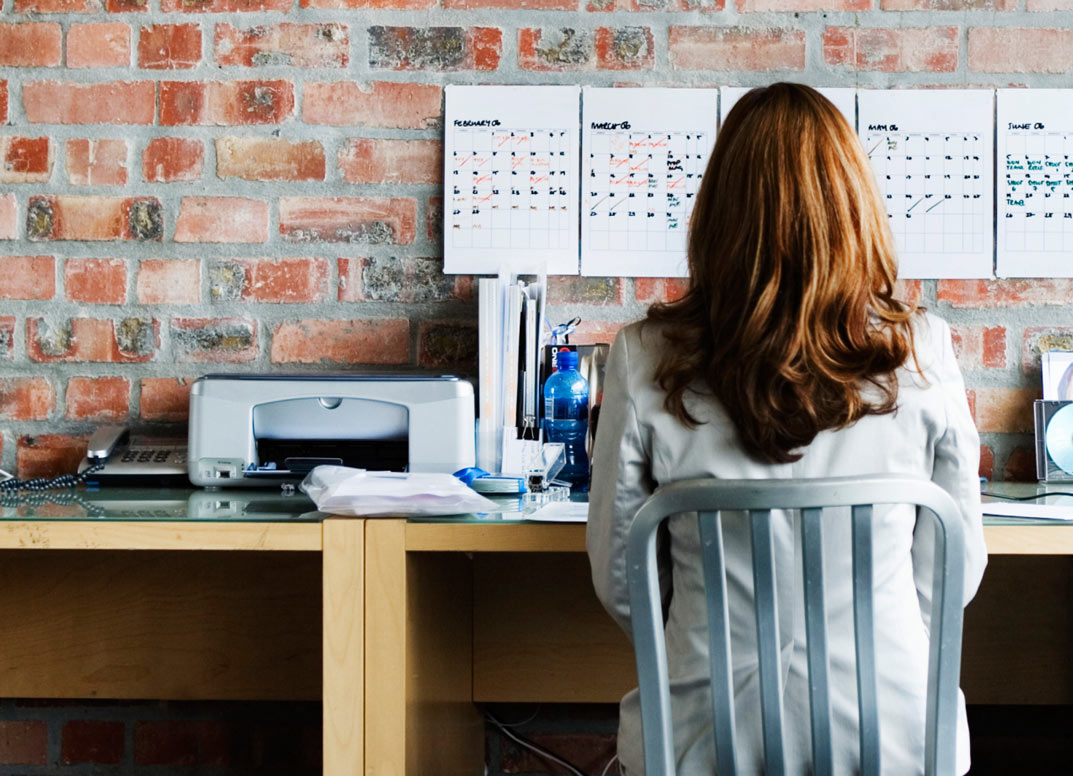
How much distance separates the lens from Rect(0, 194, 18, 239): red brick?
1934 millimetres

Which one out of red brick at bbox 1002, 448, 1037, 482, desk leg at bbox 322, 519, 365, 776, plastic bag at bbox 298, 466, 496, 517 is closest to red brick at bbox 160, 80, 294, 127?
plastic bag at bbox 298, 466, 496, 517

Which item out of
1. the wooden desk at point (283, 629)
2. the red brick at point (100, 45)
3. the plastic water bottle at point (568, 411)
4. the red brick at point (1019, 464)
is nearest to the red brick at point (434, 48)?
the red brick at point (100, 45)

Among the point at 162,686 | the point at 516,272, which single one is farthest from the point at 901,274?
the point at 162,686

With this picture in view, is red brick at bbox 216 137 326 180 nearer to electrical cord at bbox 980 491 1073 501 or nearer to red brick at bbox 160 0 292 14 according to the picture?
red brick at bbox 160 0 292 14

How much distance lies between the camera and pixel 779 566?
0.98 metres

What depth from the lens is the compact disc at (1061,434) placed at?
71.7 inches

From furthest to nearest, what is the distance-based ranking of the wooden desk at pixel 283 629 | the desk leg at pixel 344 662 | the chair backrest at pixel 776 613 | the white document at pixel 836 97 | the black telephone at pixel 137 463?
the white document at pixel 836 97 → the wooden desk at pixel 283 629 → the black telephone at pixel 137 463 → the desk leg at pixel 344 662 → the chair backrest at pixel 776 613

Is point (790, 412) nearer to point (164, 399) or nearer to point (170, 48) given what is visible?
point (164, 399)

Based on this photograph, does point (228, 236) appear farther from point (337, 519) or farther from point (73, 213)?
point (337, 519)

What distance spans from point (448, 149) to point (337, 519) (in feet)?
3.00

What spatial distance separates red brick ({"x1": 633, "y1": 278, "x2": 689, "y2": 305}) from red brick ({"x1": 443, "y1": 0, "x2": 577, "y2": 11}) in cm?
54

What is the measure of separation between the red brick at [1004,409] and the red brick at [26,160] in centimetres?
186

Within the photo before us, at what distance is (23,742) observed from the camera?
198cm

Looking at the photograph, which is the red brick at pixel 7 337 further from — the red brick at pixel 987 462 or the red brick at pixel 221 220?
the red brick at pixel 987 462
